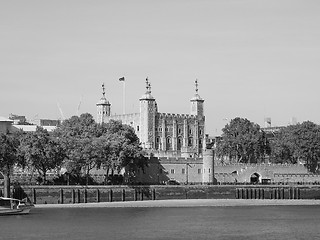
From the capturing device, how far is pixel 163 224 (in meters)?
93.9

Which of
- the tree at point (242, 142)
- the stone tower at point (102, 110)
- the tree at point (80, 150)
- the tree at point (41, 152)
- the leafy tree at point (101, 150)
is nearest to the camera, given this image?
the tree at point (41, 152)

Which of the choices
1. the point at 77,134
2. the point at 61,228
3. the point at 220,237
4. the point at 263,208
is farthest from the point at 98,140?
the point at 220,237

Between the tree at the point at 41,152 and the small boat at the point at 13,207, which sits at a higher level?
the tree at the point at 41,152

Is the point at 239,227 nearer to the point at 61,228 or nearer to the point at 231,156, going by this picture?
the point at 61,228

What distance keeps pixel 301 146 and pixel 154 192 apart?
133 ft

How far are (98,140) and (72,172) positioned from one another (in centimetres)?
560

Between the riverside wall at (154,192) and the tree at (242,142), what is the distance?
104ft

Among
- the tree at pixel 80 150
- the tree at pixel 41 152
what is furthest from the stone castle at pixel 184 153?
the tree at pixel 41 152

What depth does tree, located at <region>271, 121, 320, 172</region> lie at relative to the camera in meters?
158

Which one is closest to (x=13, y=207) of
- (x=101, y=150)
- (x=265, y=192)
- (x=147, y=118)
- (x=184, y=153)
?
(x=101, y=150)

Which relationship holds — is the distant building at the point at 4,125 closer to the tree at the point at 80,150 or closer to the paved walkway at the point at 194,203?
the tree at the point at 80,150

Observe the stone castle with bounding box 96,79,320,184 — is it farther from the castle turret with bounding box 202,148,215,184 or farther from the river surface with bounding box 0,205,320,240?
the river surface with bounding box 0,205,320,240

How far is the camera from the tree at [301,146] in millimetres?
158125

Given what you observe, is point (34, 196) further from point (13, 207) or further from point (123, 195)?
point (123, 195)
